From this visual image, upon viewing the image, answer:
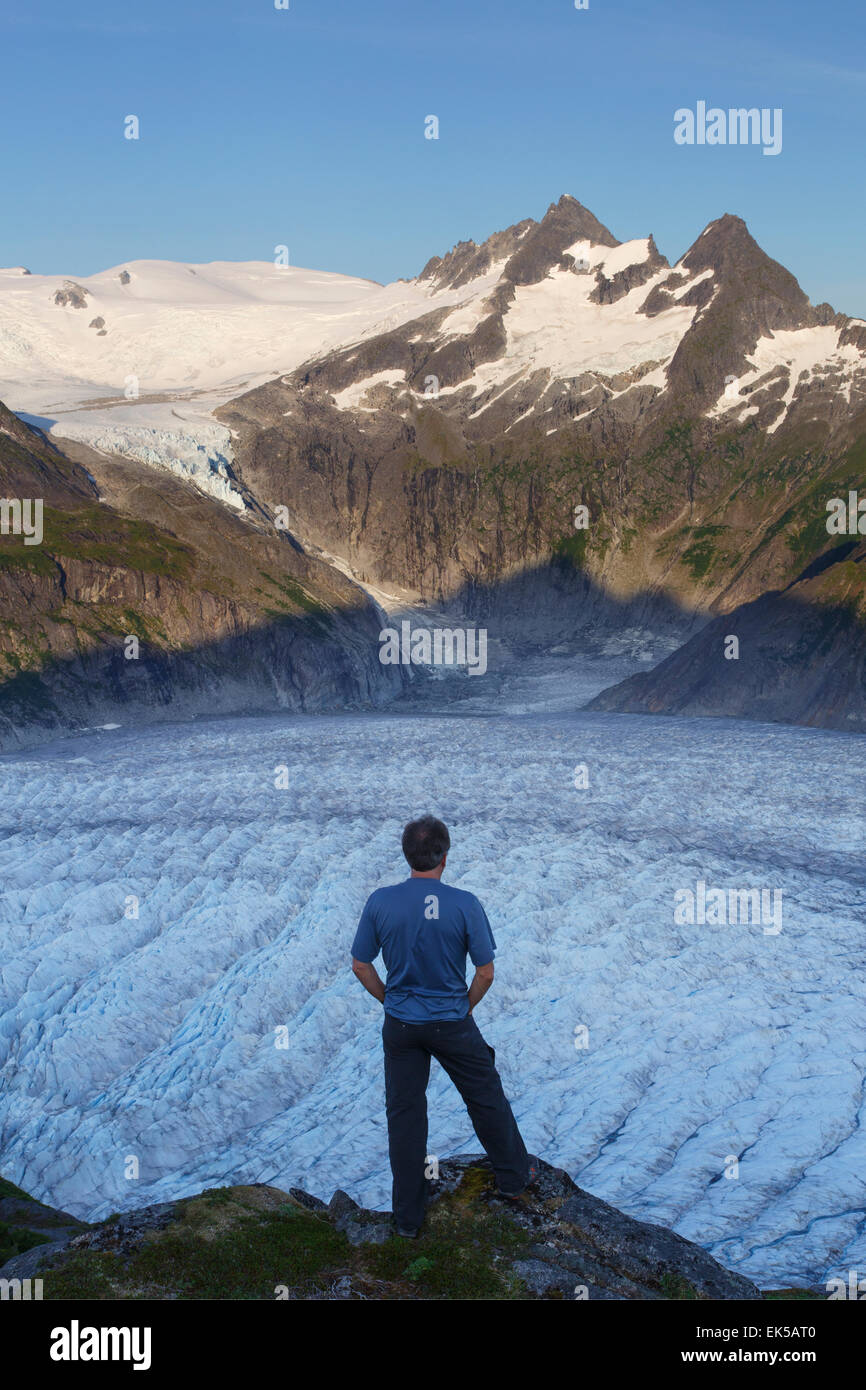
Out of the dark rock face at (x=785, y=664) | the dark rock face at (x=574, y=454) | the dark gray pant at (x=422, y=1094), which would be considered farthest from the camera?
the dark rock face at (x=574, y=454)

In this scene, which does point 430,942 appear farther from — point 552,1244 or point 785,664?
point 785,664

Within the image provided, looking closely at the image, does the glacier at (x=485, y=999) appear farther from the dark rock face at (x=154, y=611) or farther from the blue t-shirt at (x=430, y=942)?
the dark rock face at (x=154, y=611)

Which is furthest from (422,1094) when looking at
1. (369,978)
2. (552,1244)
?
(552,1244)

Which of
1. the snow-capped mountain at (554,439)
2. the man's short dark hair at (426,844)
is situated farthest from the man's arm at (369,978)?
the snow-capped mountain at (554,439)

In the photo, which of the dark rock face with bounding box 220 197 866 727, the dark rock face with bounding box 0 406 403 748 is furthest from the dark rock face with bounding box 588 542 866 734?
the dark rock face with bounding box 220 197 866 727

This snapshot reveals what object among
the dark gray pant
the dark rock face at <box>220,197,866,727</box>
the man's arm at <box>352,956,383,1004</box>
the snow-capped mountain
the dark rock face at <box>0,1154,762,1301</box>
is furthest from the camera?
the dark rock face at <box>220,197,866,727</box>

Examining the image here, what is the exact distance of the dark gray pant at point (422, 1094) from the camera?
9.93 m

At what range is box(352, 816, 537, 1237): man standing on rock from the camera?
988 cm

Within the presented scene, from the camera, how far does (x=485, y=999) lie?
2508 centimetres

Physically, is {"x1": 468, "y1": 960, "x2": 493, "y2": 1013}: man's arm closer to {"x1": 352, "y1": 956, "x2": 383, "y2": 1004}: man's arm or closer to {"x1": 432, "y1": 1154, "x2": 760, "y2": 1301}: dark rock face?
{"x1": 352, "y1": 956, "x2": 383, "y2": 1004}: man's arm

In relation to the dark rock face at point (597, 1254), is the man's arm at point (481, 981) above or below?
above

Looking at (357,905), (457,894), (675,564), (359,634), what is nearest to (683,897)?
(357,905)

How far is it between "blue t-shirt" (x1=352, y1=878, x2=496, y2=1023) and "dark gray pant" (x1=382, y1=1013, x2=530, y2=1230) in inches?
5.8
